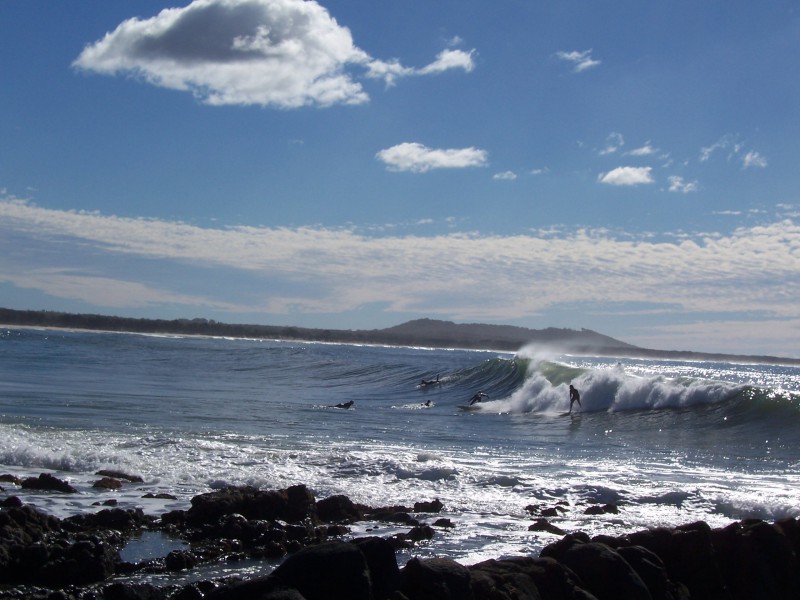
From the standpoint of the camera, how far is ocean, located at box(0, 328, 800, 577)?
11.6 meters

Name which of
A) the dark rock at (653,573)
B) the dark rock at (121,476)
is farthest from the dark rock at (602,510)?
the dark rock at (121,476)

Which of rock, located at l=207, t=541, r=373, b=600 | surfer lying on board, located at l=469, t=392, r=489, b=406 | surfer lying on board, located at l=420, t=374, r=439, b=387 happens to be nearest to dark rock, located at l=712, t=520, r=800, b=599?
rock, located at l=207, t=541, r=373, b=600

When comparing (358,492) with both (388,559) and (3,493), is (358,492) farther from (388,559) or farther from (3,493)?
(388,559)

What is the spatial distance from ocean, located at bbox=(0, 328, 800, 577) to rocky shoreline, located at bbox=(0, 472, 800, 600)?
62cm

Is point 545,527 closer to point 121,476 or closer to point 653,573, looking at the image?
point 653,573

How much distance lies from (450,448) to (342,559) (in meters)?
11.2

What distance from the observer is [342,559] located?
680cm

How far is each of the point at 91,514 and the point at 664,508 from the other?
7.50 metres

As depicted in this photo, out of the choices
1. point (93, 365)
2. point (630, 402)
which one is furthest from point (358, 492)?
point (93, 365)

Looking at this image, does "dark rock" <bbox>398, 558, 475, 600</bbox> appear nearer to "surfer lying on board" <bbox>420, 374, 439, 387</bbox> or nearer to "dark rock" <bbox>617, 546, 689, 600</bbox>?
"dark rock" <bbox>617, 546, 689, 600</bbox>

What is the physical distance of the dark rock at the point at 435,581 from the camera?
6.75 meters

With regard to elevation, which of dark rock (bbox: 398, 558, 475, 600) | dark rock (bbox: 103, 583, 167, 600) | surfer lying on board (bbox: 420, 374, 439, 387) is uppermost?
dark rock (bbox: 398, 558, 475, 600)

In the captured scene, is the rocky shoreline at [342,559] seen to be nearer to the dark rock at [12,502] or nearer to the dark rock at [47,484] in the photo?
the dark rock at [12,502]

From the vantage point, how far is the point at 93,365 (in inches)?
1746
